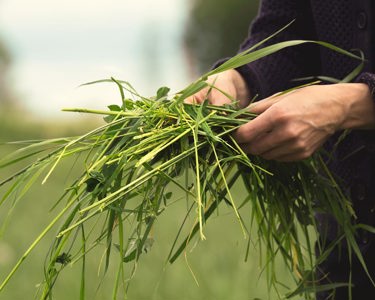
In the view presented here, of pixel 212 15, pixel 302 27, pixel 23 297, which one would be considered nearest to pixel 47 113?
pixel 212 15

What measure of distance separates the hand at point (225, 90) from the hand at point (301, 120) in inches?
7.2

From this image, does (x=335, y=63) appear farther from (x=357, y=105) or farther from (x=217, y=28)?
(x=217, y=28)

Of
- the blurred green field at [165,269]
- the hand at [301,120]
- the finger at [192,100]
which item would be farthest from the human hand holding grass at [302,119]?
the blurred green field at [165,269]

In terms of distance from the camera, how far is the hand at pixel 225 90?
2.18 metres

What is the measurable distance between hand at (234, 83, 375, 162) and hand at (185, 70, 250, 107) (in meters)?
0.18

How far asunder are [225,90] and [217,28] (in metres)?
13.1

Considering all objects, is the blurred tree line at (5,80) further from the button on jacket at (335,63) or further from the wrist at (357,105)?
the wrist at (357,105)

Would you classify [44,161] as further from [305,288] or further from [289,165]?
[305,288]

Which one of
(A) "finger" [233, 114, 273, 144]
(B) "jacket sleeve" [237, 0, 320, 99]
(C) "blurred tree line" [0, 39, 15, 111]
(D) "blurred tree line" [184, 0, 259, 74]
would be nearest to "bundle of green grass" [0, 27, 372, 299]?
(A) "finger" [233, 114, 273, 144]

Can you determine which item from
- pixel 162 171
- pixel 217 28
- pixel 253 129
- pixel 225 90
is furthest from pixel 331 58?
pixel 217 28

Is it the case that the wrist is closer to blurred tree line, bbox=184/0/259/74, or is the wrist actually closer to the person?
the person

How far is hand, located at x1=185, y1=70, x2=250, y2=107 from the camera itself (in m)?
2.18

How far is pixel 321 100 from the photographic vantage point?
1.90 metres

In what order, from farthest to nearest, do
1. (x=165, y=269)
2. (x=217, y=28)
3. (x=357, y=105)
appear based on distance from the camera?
1. (x=217, y=28)
2. (x=165, y=269)
3. (x=357, y=105)
